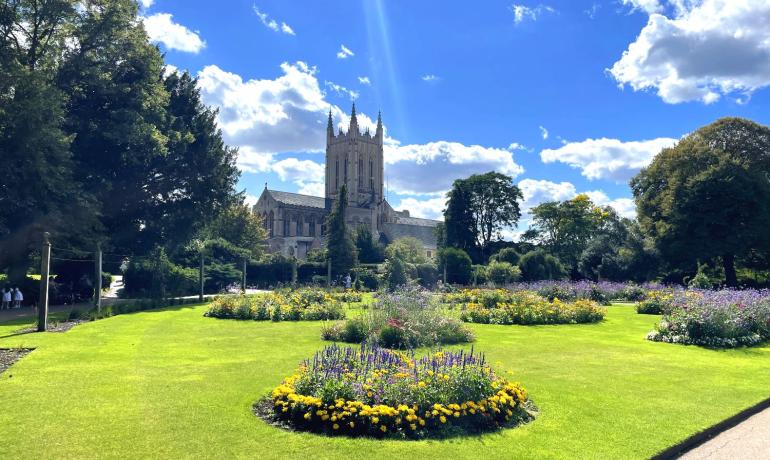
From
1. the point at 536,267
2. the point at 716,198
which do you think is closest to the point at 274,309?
the point at 536,267

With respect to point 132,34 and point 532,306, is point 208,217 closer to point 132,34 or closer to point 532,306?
point 132,34

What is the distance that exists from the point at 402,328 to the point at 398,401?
5.63m

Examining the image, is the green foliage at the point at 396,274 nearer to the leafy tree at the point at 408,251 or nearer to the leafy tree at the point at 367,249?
the leafy tree at the point at 408,251

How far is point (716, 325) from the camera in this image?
42.9 feet

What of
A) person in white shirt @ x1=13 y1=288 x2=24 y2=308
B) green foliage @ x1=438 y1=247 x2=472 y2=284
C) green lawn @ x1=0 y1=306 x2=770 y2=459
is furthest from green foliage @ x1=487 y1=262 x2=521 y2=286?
person in white shirt @ x1=13 y1=288 x2=24 y2=308

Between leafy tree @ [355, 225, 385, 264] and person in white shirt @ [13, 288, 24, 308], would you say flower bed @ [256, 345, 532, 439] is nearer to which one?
person in white shirt @ [13, 288, 24, 308]

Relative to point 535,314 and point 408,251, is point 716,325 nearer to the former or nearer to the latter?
point 535,314

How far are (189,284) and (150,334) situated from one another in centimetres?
1936

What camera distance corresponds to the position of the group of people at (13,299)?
21.9 meters

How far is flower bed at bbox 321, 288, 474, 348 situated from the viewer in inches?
458

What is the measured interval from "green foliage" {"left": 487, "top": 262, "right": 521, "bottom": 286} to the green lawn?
862 inches

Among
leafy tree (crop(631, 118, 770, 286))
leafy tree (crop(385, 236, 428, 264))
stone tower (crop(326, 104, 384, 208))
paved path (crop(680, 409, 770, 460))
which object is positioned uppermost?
stone tower (crop(326, 104, 384, 208))

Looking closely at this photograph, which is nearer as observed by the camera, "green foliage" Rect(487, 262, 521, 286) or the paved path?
the paved path

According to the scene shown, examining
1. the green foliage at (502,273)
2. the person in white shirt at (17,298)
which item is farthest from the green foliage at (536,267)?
the person in white shirt at (17,298)
